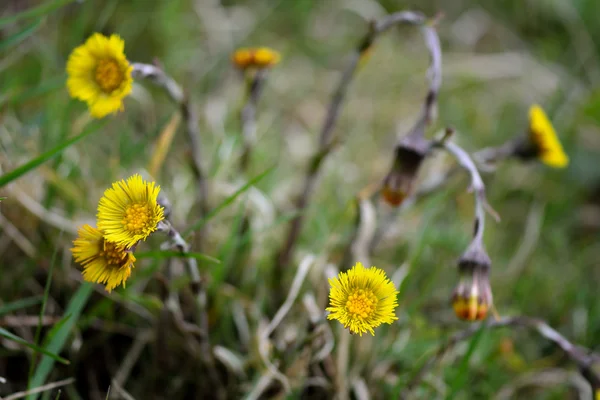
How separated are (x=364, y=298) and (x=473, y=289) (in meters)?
0.37

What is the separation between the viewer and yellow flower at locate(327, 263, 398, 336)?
84 centimetres

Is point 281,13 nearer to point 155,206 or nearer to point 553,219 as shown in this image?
point 553,219

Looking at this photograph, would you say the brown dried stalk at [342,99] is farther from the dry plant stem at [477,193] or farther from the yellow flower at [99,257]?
the yellow flower at [99,257]

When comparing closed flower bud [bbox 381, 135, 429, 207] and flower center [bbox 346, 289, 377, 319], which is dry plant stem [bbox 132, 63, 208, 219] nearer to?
closed flower bud [bbox 381, 135, 429, 207]

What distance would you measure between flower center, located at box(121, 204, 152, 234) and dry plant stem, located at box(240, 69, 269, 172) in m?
0.78

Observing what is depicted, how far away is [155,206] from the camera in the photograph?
0.83 m

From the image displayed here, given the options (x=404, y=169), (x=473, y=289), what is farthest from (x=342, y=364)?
(x=404, y=169)

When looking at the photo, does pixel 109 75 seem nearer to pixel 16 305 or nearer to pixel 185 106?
pixel 185 106

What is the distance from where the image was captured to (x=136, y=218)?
85 centimetres

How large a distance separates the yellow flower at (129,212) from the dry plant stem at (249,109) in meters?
0.77

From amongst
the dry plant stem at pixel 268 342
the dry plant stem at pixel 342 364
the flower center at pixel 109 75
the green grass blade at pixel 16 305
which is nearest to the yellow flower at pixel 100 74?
the flower center at pixel 109 75

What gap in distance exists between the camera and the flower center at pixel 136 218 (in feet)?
2.79

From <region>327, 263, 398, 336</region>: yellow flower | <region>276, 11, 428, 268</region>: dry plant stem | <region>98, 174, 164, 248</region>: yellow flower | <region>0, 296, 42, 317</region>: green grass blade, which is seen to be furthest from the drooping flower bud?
<region>0, 296, 42, 317</region>: green grass blade

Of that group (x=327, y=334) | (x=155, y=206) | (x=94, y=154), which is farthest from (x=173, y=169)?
(x=155, y=206)
